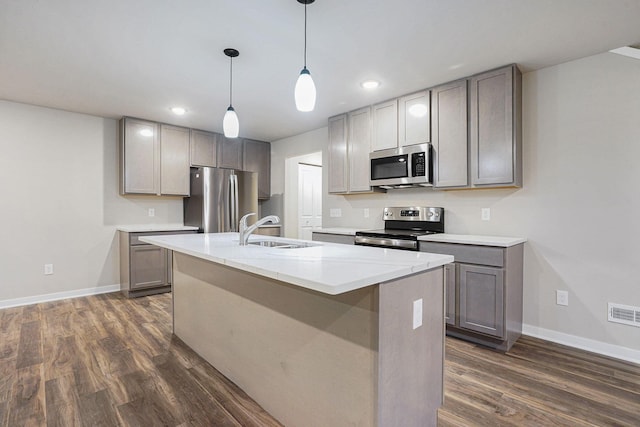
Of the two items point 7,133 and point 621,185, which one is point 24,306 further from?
point 621,185

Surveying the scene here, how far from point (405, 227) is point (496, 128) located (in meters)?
1.40

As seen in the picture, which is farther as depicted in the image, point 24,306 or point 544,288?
point 24,306

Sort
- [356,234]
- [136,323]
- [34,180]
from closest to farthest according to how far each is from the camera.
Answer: [136,323], [356,234], [34,180]

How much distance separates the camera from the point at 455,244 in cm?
275

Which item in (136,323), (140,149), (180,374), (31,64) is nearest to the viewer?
(180,374)

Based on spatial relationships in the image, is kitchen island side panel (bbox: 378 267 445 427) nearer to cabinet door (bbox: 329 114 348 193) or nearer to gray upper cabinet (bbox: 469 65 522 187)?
gray upper cabinet (bbox: 469 65 522 187)

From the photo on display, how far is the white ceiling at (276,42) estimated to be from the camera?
1.99 meters

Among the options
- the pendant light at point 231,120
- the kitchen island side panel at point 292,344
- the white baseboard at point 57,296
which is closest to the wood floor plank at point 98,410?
the kitchen island side panel at point 292,344

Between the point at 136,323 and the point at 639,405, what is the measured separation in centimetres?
388

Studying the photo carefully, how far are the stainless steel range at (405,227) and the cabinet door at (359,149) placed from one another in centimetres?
47

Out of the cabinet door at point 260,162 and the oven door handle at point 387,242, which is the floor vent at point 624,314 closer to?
the oven door handle at point 387,242

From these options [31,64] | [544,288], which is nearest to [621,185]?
[544,288]

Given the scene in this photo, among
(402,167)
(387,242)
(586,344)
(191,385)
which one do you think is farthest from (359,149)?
(191,385)

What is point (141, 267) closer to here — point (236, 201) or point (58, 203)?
point (58, 203)
